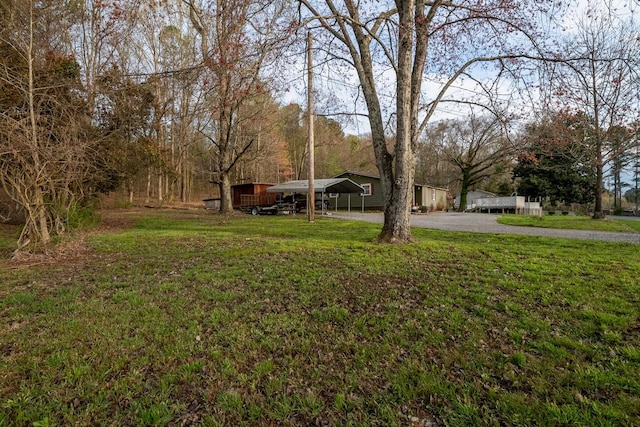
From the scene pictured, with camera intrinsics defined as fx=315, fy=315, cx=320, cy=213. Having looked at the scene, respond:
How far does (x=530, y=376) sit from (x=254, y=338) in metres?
2.32

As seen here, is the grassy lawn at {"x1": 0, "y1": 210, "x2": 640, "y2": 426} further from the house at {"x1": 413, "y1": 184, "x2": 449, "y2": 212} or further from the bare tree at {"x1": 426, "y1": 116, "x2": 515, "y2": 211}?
the bare tree at {"x1": 426, "y1": 116, "x2": 515, "y2": 211}

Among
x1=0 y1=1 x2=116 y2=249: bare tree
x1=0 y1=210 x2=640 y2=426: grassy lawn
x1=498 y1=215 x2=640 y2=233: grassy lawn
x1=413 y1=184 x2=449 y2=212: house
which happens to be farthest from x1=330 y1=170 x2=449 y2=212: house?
x1=0 y1=210 x2=640 y2=426: grassy lawn

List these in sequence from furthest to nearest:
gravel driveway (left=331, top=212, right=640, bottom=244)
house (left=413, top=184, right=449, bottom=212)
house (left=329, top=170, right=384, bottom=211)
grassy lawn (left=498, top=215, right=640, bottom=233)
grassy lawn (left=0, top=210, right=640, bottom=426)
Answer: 1. house (left=413, top=184, right=449, bottom=212)
2. house (left=329, top=170, right=384, bottom=211)
3. grassy lawn (left=498, top=215, right=640, bottom=233)
4. gravel driveway (left=331, top=212, right=640, bottom=244)
5. grassy lawn (left=0, top=210, right=640, bottom=426)

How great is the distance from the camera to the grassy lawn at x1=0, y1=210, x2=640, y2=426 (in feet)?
6.89

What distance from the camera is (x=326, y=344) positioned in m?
2.94

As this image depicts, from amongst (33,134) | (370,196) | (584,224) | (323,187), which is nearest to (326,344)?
(33,134)

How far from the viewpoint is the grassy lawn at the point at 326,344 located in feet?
6.89

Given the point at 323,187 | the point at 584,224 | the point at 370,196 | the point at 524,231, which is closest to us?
the point at 524,231

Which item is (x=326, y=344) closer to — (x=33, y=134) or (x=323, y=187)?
(x=33, y=134)

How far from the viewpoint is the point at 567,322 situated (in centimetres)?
317

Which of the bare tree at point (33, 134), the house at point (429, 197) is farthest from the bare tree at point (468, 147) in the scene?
the bare tree at point (33, 134)

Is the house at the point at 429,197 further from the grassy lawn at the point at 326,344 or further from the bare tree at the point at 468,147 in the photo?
the grassy lawn at the point at 326,344

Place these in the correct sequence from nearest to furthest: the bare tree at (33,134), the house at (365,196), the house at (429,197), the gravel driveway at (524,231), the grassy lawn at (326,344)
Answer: the grassy lawn at (326,344), the bare tree at (33,134), the gravel driveway at (524,231), the house at (365,196), the house at (429,197)

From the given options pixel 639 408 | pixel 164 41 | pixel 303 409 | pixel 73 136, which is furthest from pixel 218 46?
pixel 164 41
